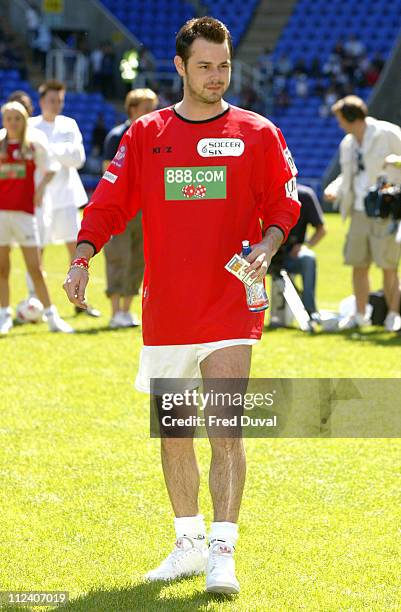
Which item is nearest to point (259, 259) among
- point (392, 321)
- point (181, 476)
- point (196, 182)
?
point (196, 182)

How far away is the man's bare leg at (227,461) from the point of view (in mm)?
4711

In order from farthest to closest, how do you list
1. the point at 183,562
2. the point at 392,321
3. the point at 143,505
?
the point at 392,321
the point at 143,505
the point at 183,562

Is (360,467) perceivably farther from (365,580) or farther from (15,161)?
(15,161)

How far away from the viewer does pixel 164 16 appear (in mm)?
36406

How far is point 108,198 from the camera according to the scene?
488 centimetres

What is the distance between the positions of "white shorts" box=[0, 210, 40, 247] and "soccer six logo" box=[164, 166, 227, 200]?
6562 millimetres

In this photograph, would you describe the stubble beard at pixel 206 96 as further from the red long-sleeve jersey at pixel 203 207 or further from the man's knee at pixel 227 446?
the man's knee at pixel 227 446

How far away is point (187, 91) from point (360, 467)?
271 centimetres

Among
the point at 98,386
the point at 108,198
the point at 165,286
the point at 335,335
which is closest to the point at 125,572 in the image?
the point at 165,286

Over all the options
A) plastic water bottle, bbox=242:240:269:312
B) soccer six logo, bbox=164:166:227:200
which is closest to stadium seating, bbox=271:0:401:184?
soccer six logo, bbox=164:166:227:200

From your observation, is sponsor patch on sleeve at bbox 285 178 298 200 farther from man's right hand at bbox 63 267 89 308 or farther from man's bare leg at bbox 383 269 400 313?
man's bare leg at bbox 383 269 400 313

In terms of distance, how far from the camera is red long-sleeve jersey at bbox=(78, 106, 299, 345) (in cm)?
470

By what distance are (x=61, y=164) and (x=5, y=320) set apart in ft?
5.72

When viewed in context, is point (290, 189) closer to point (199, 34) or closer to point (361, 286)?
point (199, 34)
